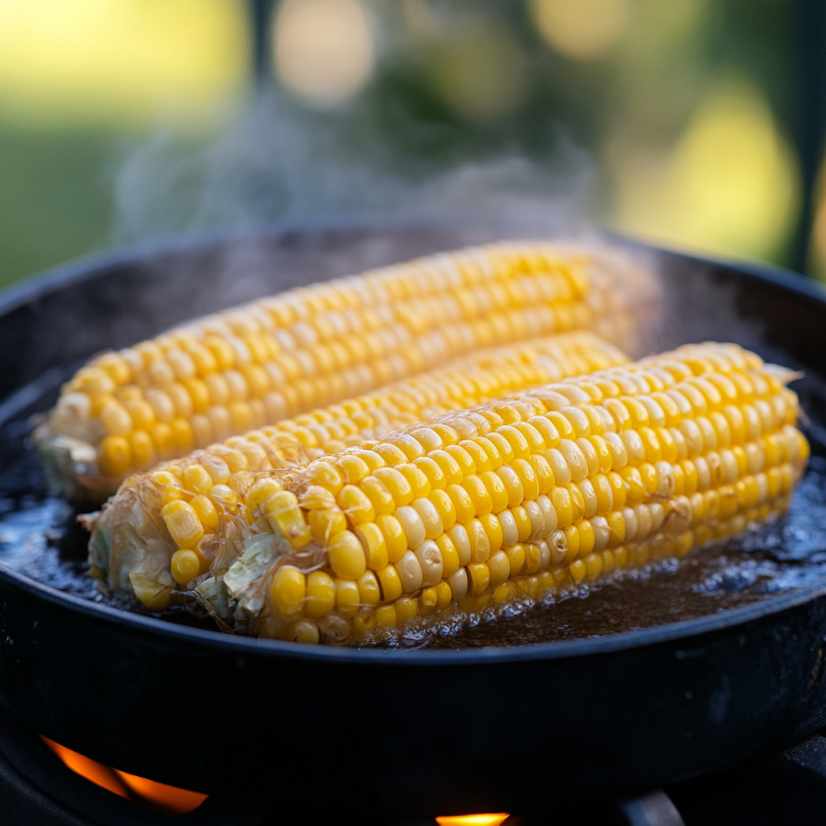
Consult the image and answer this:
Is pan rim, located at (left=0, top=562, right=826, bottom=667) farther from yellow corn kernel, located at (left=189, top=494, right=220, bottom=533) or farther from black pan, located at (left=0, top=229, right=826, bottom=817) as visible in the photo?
yellow corn kernel, located at (left=189, top=494, right=220, bottom=533)

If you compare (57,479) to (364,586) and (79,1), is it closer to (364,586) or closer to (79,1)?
(364,586)

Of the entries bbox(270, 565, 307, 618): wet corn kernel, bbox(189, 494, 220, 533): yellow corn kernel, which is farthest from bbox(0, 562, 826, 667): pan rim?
bbox(189, 494, 220, 533): yellow corn kernel

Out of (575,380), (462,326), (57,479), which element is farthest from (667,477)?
(57,479)

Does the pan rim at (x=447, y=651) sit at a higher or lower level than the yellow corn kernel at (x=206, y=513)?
higher

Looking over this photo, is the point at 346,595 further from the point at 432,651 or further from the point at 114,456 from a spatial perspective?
the point at 114,456

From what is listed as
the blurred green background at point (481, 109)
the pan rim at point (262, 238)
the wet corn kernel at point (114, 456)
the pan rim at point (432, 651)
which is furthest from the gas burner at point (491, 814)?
the blurred green background at point (481, 109)

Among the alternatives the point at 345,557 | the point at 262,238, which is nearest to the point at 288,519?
the point at 345,557

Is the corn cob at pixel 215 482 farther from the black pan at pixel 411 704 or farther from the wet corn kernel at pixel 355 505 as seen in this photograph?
the black pan at pixel 411 704
